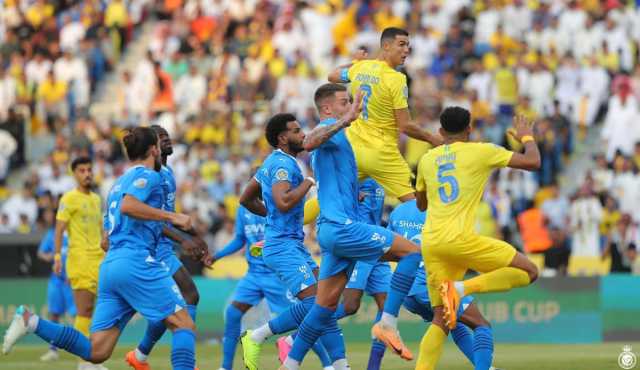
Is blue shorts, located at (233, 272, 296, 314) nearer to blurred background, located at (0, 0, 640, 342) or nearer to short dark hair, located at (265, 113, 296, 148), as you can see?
short dark hair, located at (265, 113, 296, 148)

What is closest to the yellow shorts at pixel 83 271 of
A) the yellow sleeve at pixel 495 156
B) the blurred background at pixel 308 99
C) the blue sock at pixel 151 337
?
the blue sock at pixel 151 337

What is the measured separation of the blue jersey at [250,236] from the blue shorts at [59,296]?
512 centimetres

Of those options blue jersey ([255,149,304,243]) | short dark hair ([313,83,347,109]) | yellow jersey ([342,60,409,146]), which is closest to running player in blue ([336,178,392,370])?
yellow jersey ([342,60,409,146])

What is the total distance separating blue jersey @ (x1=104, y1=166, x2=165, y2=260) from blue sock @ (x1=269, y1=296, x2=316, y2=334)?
184cm

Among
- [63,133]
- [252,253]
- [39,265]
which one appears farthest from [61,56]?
[252,253]

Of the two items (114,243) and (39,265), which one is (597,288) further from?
(114,243)

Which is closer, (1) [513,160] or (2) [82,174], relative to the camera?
(1) [513,160]

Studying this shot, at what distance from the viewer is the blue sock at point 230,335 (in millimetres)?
18438

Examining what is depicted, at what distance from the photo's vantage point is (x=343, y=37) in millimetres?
34781

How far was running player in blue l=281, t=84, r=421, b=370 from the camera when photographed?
15242mm

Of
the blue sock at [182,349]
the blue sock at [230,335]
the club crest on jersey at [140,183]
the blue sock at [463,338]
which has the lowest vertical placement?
the blue sock at [230,335]

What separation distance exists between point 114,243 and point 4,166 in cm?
1914

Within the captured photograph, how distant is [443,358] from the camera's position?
2112 centimetres

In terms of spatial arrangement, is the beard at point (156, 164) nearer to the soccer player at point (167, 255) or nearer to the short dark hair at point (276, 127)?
the soccer player at point (167, 255)
